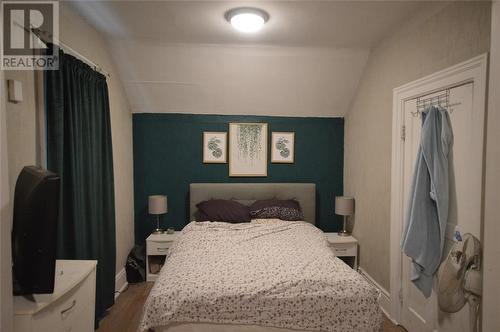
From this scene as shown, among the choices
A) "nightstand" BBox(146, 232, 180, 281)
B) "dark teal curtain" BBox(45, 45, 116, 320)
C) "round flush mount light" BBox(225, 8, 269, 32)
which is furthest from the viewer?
"nightstand" BBox(146, 232, 180, 281)

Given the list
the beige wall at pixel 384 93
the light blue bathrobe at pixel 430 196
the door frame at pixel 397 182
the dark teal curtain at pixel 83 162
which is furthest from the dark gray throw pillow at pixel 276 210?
the dark teal curtain at pixel 83 162

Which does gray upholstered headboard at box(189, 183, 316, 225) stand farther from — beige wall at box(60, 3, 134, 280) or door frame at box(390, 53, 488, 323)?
door frame at box(390, 53, 488, 323)

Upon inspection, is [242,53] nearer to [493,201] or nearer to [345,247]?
[345,247]

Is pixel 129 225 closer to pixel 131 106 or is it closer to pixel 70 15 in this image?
pixel 131 106

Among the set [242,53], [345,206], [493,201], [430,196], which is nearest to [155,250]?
[345,206]

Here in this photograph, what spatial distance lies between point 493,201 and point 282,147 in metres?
2.81

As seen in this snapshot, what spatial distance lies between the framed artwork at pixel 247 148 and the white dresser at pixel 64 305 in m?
2.41

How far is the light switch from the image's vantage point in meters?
1.63

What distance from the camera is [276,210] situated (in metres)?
3.57

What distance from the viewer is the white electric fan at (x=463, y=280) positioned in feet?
5.38

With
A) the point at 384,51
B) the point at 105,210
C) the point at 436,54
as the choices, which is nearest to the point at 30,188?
the point at 105,210

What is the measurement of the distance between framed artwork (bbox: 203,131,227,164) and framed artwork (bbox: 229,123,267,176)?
0.09 meters

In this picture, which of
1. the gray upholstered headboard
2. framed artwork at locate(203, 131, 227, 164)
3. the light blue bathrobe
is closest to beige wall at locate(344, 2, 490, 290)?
the light blue bathrobe

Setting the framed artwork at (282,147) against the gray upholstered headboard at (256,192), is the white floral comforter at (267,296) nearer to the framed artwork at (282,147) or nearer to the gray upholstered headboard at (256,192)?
the gray upholstered headboard at (256,192)
